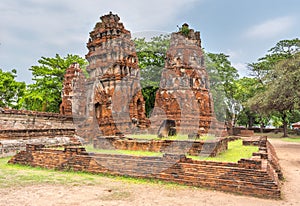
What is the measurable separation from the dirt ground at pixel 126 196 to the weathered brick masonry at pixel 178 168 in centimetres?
27

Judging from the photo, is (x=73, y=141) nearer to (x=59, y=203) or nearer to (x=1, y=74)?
(x=59, y=203)

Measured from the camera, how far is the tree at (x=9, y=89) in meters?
24.2

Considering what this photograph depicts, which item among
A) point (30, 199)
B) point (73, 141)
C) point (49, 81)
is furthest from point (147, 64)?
point (30, 199)

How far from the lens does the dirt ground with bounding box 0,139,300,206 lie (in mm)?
5047

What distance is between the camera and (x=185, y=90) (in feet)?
53.7

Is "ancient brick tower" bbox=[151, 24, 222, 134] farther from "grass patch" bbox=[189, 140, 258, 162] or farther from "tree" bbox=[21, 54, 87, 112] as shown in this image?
"tree" bbox=[21, 54, 87, 112]

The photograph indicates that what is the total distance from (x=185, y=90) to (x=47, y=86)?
13668mm

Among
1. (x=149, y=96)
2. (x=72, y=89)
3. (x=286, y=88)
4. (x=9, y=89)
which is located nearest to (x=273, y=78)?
(x=286, y=88)

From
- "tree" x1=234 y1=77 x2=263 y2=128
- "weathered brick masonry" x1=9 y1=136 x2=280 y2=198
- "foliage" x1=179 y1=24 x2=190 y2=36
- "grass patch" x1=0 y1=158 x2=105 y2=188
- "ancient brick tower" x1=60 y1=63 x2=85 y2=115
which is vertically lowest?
"grass patch" x1=0 y1=158 x2=105 y2=188

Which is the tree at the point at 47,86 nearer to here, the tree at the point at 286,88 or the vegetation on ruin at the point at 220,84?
the vegetation on ruin at the point at 220,84

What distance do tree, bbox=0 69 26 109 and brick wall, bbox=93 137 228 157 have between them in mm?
17234

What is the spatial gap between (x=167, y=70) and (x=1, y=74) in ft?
57.0

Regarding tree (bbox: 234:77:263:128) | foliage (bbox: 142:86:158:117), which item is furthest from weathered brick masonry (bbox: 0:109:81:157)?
tree (bbox: 234:77:263:128)

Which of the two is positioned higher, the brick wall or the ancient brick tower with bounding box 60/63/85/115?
the ancient brick tower with bounding box 60/63/85/115
